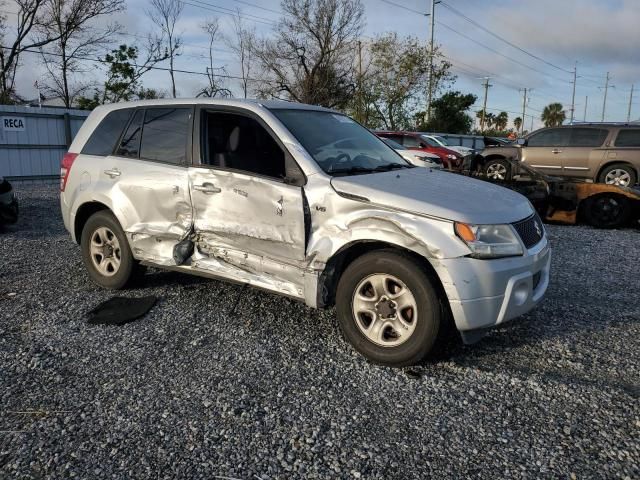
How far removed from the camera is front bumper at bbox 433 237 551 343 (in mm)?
3256

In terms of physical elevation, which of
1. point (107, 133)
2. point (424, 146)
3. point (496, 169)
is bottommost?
point (496, 169)

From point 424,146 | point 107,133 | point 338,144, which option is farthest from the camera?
point 424,146

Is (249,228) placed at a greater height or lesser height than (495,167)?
lesser

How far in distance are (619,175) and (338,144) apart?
10.1 metres

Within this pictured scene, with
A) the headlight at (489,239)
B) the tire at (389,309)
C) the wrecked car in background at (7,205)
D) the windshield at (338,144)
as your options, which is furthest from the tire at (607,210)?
the wrecked car in background at (7,205)

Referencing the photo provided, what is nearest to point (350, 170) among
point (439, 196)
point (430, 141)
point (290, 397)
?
point (439, 196)

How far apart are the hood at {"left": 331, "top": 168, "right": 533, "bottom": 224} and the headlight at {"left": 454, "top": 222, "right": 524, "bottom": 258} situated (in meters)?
0.04

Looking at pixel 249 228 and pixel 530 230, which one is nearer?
pixel 530 230

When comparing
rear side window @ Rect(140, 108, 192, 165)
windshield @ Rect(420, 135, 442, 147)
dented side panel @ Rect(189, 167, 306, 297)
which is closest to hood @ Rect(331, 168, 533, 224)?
dented side panel @ Rect(189, 167, 306, 297)

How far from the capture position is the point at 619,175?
11875mm

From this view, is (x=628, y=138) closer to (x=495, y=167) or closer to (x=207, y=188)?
(x=495, y=167)

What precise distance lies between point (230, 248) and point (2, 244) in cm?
484

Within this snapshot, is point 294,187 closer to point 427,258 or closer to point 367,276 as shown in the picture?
point 367,276

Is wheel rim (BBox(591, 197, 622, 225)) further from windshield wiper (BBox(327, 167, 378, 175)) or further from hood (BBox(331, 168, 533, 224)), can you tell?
windshield wiper (BBox(327, 167, 378, 175))
